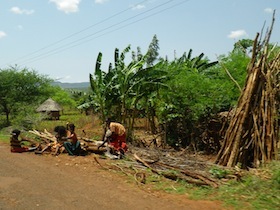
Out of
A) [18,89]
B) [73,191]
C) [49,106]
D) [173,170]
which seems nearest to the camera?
[73,191]

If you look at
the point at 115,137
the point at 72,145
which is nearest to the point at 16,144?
the point at 72,145

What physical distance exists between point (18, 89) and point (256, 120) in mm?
25102

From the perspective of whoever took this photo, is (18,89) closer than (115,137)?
No

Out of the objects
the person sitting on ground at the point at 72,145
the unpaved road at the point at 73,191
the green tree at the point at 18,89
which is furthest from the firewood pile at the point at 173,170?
the green tree at the point at 18,89

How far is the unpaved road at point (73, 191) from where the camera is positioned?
6.00 metres

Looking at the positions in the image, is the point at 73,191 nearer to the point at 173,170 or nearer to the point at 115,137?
the point at 173,170

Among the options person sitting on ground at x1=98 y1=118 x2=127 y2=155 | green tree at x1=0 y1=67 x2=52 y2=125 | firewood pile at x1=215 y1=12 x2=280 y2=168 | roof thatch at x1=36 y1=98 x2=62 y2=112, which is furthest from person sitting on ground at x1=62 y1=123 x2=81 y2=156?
roof thatch at x1=36 y1=98 x2=62 y2=112

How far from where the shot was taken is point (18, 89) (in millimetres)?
29906

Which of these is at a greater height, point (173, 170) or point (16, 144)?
point (16, 144)

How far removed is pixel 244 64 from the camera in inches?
607

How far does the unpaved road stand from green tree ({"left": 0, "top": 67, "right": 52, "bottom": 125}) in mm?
20150

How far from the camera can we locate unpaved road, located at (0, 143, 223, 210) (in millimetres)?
6000

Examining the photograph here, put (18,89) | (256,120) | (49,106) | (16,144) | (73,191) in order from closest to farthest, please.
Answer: (73,191) → (256,120) → (16,144) → (18,89) → (49,106)

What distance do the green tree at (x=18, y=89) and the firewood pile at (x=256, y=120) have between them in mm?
22407
